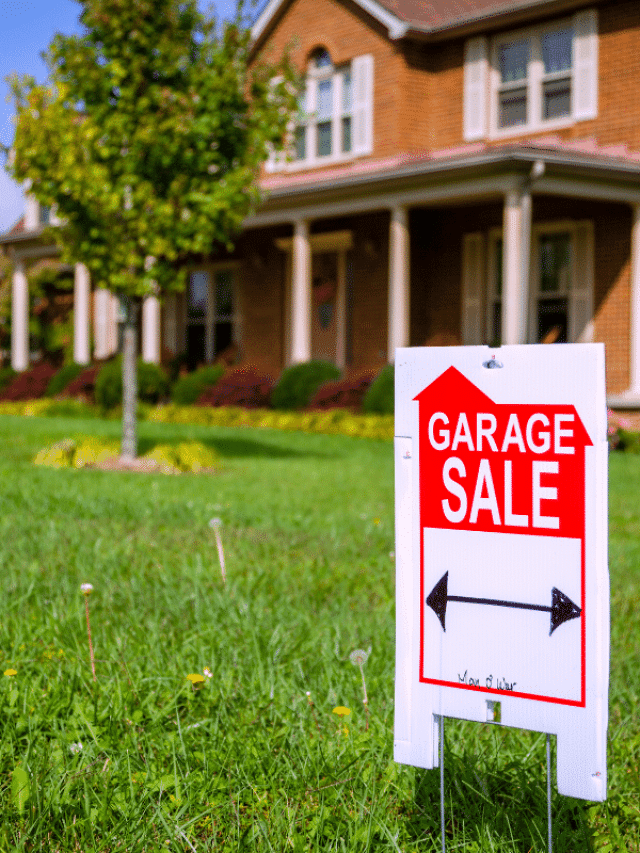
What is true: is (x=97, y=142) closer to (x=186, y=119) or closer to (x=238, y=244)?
(x=186, y=119)

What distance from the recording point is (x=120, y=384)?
18.5 m

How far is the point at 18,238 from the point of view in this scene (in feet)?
73.5

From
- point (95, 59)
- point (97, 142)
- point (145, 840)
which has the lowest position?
point (145, 840)

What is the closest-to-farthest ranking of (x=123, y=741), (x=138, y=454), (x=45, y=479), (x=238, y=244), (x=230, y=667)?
(x=123, y=741), (x=230, y=667), (x=45, y=479), (x=138, y=454), (x=238, y=244)

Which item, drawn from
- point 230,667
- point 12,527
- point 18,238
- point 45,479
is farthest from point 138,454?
point 18,238

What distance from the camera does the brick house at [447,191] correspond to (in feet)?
50.3

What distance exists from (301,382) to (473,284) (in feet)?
11.4

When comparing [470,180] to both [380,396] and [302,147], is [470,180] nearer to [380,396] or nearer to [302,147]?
[380,396]

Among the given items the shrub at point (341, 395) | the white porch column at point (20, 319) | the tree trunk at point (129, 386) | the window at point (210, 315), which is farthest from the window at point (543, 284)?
the white porch column at point (20, 319)

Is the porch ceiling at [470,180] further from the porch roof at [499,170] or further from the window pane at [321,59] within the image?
the window pane at [321,59]

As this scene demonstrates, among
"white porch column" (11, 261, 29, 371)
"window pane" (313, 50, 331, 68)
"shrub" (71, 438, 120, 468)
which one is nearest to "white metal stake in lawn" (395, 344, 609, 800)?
"shrub" (71, 438, 120, 468)

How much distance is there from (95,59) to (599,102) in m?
9.34

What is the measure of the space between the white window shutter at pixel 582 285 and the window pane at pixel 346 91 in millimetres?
5255

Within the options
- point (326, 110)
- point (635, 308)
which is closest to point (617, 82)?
point (635, 308)
